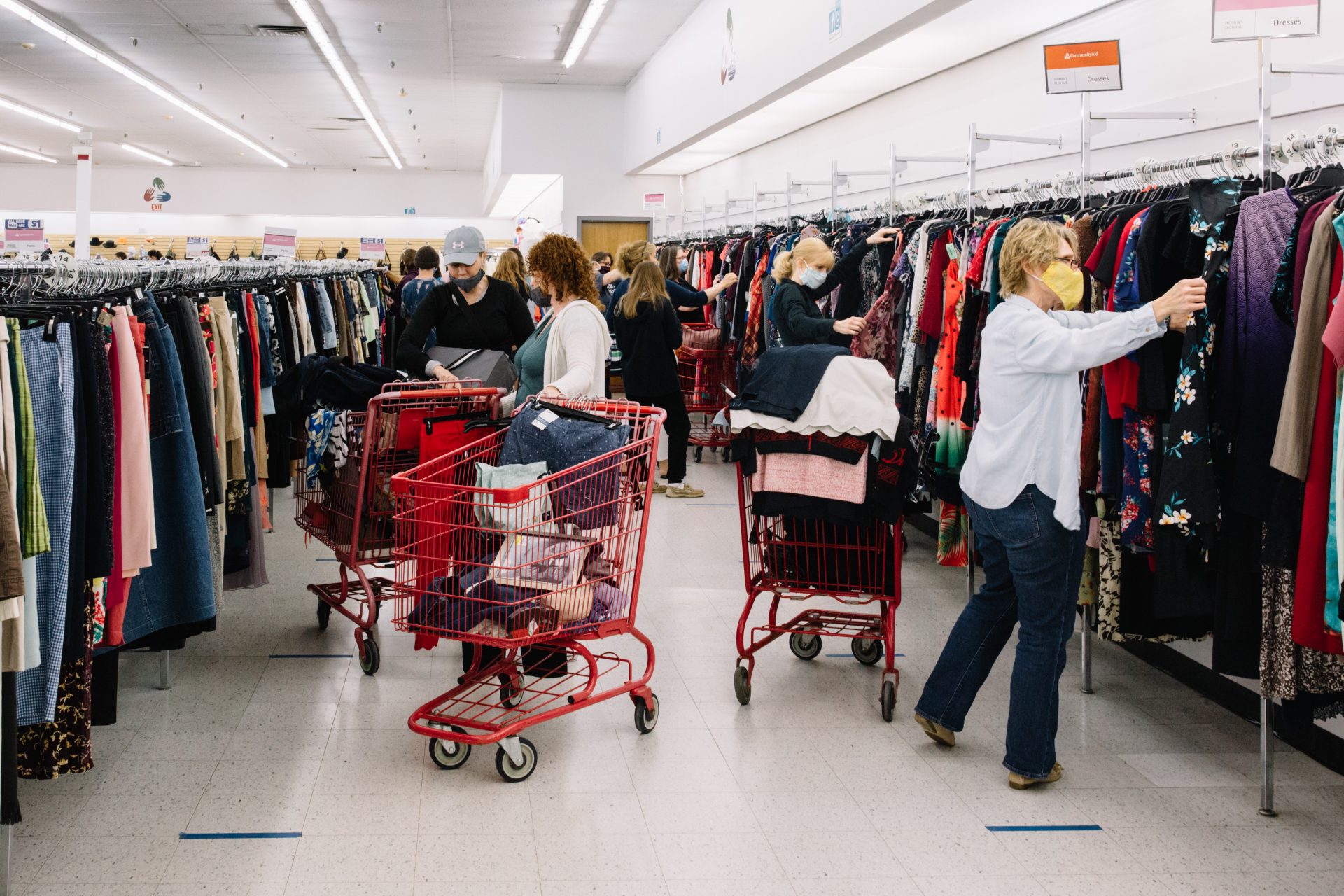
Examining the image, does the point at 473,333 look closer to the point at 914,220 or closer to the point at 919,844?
the point at 914,220

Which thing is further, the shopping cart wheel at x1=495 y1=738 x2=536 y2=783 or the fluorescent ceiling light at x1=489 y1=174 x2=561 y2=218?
the fluorescent ceiling light at x1=489 y1=174 x2=561 y2=218

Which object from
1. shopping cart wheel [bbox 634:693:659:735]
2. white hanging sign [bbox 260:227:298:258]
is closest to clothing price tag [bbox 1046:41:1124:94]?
shopping cart wheel [bbox 634:693:659:735]

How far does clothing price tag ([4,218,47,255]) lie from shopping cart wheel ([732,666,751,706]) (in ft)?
12.2

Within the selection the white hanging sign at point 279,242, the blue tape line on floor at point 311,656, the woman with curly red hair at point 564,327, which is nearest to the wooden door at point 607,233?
the white hanging sign at point 279,242

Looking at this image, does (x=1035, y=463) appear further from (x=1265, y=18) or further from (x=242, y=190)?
(x=242, y=190)

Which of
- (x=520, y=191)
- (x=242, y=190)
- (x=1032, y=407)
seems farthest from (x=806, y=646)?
(x=242, y=190)

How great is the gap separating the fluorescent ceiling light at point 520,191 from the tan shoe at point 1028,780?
15386mm

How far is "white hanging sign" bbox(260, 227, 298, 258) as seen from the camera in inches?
337

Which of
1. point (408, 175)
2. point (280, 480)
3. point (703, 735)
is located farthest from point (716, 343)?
point (408, 175)

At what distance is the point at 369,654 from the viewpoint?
447 centimetres

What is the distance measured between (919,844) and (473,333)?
333 cm

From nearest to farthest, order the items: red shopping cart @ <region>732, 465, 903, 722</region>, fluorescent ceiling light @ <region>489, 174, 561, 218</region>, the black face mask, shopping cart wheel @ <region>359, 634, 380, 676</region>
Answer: red shopping cart @ <region>732, 465, 903, 722</region> < shopping cart wheel @ <region>359, 634, 380, 676</region> < the black face mask < fluorescent ceiling light @ <region>489, 174, 561, 218</region>

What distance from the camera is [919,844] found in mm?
3205

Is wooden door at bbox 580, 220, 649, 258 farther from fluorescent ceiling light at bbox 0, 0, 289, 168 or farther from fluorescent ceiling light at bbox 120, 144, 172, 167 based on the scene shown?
fluorescent ceiling light at bbox 120, 144, 172, 167
